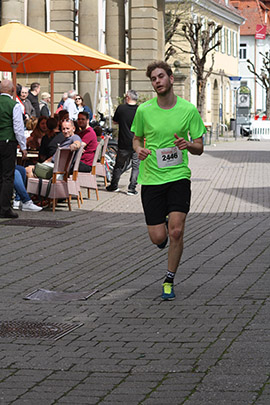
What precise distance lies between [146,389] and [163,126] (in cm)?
317

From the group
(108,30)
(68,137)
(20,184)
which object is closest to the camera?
(20,184)

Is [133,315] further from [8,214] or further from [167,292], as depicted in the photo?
[8,214]

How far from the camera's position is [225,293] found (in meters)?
8.41

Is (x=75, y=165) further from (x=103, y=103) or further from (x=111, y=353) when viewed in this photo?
(x=103, y=103)

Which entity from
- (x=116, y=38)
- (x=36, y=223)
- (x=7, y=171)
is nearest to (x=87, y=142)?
(x=7, y=171)

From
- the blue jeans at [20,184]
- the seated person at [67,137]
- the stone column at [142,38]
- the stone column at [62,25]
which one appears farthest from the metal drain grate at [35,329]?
the stone column at [142,38]

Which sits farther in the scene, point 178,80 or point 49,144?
point 178,80

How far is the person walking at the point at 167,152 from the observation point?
808cm

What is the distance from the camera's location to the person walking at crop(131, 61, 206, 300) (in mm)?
8078

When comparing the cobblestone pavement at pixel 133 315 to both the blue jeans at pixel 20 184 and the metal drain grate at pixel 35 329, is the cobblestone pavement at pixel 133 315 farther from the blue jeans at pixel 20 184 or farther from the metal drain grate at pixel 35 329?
the blue jeans at pixel 20 184

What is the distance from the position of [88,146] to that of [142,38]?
58.3ft

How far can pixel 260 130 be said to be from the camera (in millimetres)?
53625

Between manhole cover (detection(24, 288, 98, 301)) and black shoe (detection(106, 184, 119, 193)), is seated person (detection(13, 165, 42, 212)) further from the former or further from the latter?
manhole cover (detection(24, 288, 98, 301))

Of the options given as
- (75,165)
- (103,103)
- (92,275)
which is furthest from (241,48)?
(92,275)
